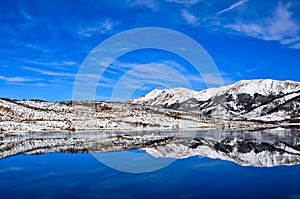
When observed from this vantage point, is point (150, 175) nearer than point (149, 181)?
No

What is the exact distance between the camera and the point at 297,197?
24.7 meters

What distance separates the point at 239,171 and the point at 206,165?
4794 mm

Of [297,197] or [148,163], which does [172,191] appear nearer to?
[297,197]

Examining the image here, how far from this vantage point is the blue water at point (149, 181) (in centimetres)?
2575

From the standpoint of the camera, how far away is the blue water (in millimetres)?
25750

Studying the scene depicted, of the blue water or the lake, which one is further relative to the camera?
Answer: the lake

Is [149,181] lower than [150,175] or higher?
lower

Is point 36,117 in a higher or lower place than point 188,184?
higher

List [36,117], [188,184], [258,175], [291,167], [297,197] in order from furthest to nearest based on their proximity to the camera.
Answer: [36,117]
[291,167]
[258,175]
[188,184]
[297,197]

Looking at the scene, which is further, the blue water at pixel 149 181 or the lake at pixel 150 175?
the lake at pixel 150 175

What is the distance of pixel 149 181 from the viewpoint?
3048 cm

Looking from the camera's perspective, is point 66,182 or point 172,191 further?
point 66,182

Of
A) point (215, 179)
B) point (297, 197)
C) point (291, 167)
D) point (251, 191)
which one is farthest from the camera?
point (291, 167)

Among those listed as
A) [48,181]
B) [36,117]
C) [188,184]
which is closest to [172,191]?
[188,184]
